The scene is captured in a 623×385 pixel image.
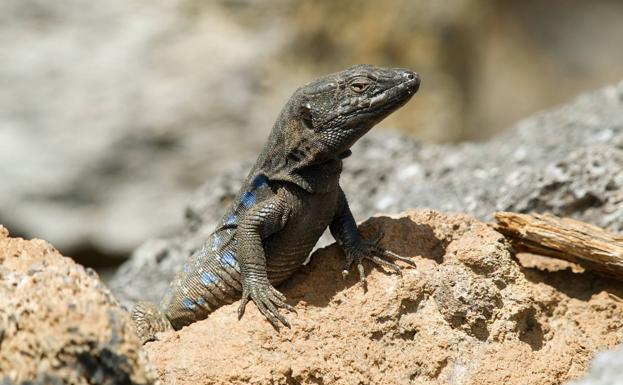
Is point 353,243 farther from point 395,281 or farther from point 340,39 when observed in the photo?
point 340,39

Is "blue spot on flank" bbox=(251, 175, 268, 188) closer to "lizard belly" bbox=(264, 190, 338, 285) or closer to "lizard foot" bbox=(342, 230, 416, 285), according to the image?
"lizard belly" bbox=(264, 190, 338, 285)

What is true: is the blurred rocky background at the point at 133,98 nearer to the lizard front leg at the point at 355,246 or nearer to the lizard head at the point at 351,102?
the lizard front leg at the point at 355,246

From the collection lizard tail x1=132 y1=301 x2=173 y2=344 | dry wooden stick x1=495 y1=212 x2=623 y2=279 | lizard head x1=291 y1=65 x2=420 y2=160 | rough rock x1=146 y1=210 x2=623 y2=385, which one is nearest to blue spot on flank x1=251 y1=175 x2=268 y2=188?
lizard head x1=291 y1=65 x2=420 y2=160

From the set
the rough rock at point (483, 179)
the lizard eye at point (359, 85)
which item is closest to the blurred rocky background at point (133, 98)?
the rough rock at point (483, 179)

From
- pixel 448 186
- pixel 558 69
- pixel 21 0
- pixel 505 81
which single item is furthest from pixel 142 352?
pixel 558 69

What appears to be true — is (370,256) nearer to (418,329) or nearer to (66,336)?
(418,329)
